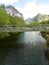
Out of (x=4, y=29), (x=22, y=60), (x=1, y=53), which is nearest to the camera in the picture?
(x=22, y=60)

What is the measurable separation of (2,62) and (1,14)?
5228 centimetres

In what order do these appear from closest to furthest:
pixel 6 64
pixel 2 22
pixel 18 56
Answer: pixel 6 64
pixel 18 56
pixel 2 22

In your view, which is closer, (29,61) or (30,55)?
(29,61)

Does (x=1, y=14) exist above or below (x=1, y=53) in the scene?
above

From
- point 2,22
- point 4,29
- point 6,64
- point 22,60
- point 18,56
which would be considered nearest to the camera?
point 6,64

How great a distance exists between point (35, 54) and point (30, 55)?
1.22 metres

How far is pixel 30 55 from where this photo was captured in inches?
1818

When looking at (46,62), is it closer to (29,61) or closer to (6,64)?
(29,61)

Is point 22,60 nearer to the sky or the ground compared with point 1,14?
nearer to the ground

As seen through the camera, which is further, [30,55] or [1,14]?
[1,14]

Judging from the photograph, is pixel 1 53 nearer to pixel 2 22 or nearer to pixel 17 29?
pixel 17 29

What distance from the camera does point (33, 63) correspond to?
1545 inches

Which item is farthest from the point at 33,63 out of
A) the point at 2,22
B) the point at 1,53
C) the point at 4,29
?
the point at 2,22

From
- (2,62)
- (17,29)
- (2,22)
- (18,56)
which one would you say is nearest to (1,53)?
(18,56)
